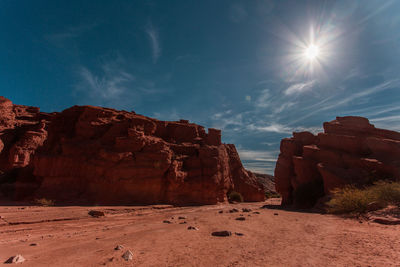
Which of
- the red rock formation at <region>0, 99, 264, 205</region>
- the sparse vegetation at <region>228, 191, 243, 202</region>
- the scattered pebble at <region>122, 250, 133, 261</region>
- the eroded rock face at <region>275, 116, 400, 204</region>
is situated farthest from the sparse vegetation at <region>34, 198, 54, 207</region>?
the eroded rock face at <region>275, 116, 400, 204</region>

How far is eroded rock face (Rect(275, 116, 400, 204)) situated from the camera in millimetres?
15305

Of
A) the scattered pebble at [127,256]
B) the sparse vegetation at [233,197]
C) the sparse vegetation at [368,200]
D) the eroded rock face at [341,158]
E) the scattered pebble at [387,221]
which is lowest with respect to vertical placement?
the sparse vegetation at [233,197]

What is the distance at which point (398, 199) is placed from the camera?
900cm

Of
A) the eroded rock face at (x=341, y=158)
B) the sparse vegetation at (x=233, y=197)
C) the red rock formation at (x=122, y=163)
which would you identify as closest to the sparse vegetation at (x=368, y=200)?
the eroded rock face at (x=341, y=158)

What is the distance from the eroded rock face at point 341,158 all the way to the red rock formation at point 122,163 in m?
8.37

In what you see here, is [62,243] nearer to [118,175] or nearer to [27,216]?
[27,216]

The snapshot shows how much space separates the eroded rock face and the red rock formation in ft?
27.5

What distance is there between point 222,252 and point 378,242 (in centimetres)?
374

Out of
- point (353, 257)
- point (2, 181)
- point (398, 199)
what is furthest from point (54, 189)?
point (398, 199)

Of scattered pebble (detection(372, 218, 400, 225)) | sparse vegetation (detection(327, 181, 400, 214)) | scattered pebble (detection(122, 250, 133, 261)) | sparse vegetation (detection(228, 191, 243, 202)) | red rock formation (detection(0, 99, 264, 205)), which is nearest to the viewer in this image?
scattered pebble (detection(122, 250, 133, 261))

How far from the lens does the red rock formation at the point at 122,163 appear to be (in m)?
15.5

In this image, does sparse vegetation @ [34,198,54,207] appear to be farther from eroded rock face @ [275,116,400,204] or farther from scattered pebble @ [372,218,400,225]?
eroded rock face @ [275,116,400,204]

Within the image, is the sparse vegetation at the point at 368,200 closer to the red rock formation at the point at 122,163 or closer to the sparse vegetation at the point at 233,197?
the red rock formation at the point at 122,163

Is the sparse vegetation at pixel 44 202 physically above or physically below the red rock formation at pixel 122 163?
below
